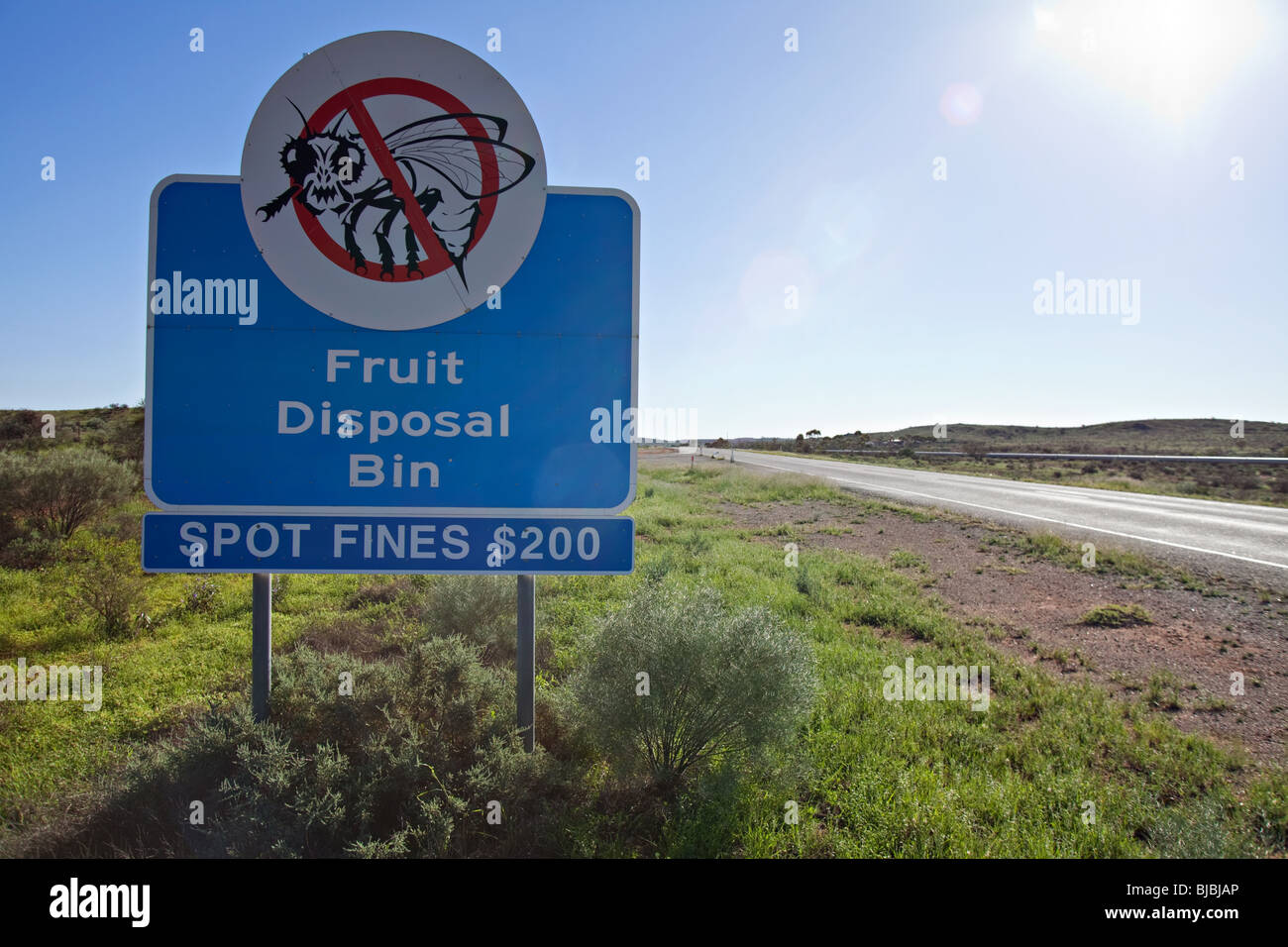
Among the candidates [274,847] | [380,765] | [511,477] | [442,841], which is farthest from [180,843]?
[511,477]

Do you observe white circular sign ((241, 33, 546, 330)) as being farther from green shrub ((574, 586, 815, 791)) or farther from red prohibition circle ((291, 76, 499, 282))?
green shrub ((574, 586, 815, 791))

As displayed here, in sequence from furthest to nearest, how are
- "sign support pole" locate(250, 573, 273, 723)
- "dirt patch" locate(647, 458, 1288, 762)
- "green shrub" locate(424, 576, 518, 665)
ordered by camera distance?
"green shrub" locate(424, 576, 518, 665), "dirt patch" locate(647, 458, 1288, 762), "sign support pole" locate(250, 573, 273, 723)

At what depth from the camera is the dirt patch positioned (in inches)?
166

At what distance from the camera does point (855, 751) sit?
3408mm

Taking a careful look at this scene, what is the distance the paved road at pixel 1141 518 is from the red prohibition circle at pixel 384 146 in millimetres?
10747

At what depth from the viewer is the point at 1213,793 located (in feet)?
10.1

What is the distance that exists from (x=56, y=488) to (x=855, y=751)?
11.5m

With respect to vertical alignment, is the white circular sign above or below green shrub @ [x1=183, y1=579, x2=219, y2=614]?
above

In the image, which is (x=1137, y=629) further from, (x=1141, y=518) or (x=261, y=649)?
(x=1141, y=518)

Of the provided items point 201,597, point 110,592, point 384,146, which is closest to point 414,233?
point 384,146

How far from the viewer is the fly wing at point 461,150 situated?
8.39ft

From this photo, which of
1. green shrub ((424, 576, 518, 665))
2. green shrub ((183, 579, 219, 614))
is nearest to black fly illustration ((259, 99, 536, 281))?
green shrub ((424, 576, 518, 665))

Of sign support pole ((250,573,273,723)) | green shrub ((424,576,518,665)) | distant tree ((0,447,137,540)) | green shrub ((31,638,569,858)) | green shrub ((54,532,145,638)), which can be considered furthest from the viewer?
distant tree ((0,447,137,540))
